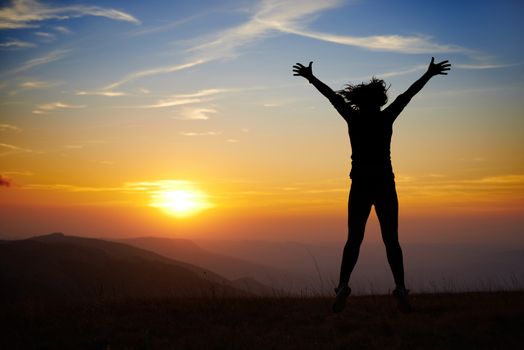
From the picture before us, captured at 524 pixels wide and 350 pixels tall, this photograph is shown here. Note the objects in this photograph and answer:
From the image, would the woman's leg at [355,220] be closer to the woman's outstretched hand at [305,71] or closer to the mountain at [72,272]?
the woman's outstretched hand at [305,71]

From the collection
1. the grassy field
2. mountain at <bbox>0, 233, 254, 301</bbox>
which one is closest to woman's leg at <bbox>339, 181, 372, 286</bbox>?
the grassy field

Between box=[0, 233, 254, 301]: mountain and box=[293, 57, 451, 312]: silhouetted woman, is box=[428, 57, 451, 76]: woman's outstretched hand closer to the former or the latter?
box=[293, 57, 451, 312]: silhouetted woman

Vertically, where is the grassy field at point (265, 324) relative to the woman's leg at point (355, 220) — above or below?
below

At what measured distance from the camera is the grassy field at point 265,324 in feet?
17.7

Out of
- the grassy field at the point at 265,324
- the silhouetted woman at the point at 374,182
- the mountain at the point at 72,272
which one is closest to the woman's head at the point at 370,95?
the silhouetted woman at the point at 374,182

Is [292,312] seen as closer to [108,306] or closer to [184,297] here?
[184,297]

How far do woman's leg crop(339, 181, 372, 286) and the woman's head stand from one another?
1277mm

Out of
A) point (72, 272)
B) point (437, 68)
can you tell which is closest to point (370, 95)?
point (437, 68)

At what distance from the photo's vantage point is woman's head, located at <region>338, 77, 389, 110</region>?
7.00 metres

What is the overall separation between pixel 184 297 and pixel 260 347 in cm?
387

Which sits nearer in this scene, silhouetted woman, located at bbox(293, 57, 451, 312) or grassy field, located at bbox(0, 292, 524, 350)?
grassy field, located at bbox(0, 292, 524, 350)

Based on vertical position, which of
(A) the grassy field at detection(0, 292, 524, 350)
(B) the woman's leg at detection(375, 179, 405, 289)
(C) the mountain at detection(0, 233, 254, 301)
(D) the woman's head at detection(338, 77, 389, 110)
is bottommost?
(C) the mountain at detection(0, 233, 254, 301)

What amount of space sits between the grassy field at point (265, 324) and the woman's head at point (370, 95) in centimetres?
320

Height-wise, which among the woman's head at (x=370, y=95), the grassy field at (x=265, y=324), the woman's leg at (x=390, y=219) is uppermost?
the woman's head at (x=370, y=95)
